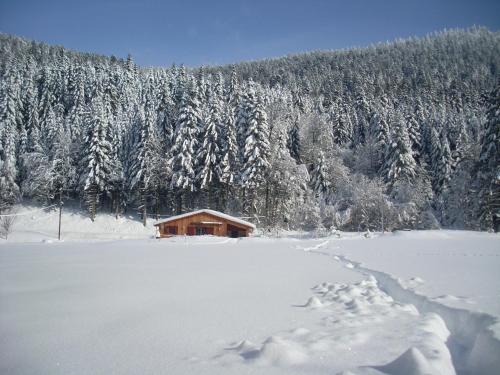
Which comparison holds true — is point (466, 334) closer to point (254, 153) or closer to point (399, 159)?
point (254, 153)

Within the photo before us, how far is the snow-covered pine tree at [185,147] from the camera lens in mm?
39562

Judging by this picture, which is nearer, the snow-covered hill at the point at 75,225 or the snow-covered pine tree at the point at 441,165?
the snow-covered hill at the point at 75,225

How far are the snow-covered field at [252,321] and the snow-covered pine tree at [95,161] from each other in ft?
119

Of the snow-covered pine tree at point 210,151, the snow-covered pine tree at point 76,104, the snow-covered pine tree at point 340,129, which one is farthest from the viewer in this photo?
the snow-covered pine tree at point 340,129

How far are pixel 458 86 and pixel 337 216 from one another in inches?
3440

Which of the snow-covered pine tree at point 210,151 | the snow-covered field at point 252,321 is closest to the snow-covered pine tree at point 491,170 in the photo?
the snow-covered field at point 252,321

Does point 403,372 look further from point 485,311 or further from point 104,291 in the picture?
point 104,291

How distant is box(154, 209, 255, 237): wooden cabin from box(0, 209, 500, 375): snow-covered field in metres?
23.4

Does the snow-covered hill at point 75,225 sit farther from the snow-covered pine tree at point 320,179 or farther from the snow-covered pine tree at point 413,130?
the snow-covered pine tree at point 413,130

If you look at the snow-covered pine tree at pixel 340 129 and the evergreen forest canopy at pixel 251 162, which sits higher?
the snow-covered pine tree at pixel 340 129

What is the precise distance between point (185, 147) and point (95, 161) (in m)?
12.6

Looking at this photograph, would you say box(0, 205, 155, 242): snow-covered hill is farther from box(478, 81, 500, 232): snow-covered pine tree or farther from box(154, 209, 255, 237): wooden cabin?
box(478, 81, 500, 232): snow-covered pine tree

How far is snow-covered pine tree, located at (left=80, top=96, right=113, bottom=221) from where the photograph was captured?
41500 mm

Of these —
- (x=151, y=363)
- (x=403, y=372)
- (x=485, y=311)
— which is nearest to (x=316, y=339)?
(x=403, y=372)
